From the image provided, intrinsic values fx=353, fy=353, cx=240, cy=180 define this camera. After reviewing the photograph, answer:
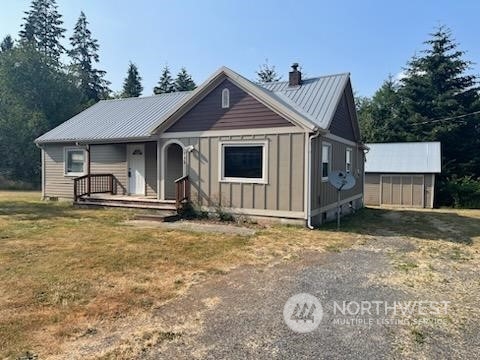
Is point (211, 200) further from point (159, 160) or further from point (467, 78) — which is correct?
point (467, 78)

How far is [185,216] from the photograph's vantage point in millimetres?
11250

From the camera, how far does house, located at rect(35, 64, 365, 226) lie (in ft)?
32.5

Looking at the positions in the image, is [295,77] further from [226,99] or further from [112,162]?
[112,162]

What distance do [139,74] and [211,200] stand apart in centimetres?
4615

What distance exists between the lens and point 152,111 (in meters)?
15.8

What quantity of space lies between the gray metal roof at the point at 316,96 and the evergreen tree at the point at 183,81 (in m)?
34.9

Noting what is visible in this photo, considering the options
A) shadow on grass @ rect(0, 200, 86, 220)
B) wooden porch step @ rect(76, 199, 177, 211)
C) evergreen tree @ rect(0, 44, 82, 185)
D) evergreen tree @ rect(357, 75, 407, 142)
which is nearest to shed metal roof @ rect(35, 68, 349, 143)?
wooden porch step @ rect(76, 199, 177, 211)

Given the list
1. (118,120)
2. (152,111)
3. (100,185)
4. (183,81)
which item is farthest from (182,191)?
(183,81)

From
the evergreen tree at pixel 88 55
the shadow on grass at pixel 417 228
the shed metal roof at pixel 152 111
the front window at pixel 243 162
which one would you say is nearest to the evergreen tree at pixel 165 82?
the evergreen tree at pixel 88 55

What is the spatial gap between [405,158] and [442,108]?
31.6 feet

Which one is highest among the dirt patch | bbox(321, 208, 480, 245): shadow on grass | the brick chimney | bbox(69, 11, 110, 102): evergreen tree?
bbox(69, 11, 110, 102): evergreen tree

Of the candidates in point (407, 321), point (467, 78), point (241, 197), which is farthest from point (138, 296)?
point (467, 78)

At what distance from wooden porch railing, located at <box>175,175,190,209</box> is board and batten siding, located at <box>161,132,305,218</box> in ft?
0.54

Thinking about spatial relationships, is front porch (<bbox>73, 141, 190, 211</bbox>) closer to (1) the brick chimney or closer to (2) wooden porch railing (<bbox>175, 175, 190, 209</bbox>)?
(2) wooden porch railing (<bbox>175, 175, 190, 209</bbox>)
